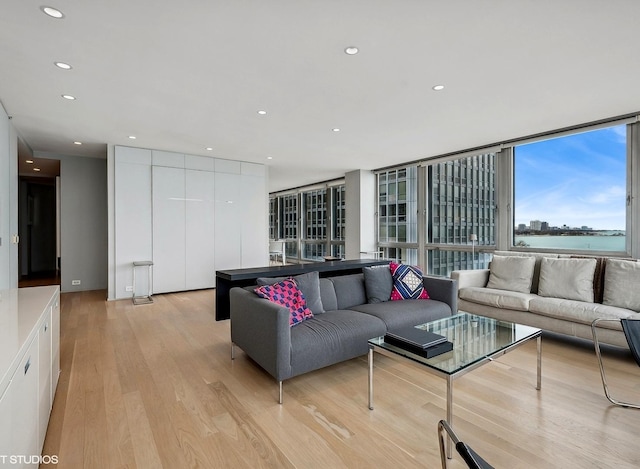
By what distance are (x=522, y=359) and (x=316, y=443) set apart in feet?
7.29

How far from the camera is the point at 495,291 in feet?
13.0

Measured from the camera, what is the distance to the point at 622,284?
10.7ft

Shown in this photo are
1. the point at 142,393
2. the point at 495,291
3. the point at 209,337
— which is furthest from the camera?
the point at 495,291

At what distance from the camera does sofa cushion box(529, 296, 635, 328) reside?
3.01 m

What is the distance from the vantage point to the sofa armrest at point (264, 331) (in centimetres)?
221

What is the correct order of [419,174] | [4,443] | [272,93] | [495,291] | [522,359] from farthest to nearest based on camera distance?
1. [419,174]
2. [495,291]
3. [272,93]
4. [522,359]
5. [4,443]

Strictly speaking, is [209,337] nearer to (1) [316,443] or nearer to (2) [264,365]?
(2) [264,365]

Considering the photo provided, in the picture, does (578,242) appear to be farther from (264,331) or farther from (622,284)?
(264,331)

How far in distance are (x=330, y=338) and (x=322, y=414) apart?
53 centimetres

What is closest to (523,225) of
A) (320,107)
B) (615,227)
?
(615,227)

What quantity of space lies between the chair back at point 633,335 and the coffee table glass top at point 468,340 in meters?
0.50

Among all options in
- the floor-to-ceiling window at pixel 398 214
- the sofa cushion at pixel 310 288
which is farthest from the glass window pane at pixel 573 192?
the sofa cushion at pixel 310 288

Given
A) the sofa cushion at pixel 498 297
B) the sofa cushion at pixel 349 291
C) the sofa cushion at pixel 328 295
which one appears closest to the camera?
the sofa cushion at pixel 328 295

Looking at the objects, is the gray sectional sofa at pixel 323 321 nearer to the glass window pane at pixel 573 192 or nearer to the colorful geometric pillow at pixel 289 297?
the colorful geometric pillow at pixel 289 297
